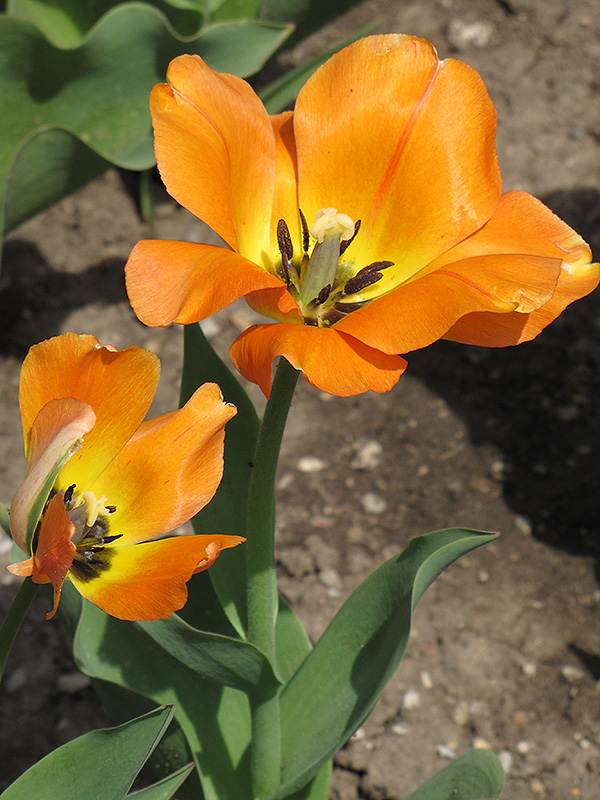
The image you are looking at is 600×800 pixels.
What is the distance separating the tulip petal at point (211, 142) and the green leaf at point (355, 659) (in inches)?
18.0

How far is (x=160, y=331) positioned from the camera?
100 inches

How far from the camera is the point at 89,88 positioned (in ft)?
7.08

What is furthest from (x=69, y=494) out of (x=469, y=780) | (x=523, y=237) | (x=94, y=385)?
(x=469, y=780)

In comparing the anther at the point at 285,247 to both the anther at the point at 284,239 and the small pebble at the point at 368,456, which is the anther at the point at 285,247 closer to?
the anther at the point at 284,239

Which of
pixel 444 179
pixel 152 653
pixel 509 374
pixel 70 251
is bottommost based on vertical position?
pixel 509 374

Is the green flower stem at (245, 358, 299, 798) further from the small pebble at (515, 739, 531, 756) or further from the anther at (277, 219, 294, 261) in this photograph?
the small pebble at (515, 739, 531, 756)

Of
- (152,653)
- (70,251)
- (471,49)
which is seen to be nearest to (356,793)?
(152,653)

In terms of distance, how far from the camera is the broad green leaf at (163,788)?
0.96m

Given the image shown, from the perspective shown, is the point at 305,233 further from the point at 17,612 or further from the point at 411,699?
the point at 411,699

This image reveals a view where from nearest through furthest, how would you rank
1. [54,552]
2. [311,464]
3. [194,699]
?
[54,552] → [194,699] → [311,464]

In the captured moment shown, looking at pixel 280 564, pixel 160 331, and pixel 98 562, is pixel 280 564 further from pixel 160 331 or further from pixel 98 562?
pixel 98 562

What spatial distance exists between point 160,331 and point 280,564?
2.83ft

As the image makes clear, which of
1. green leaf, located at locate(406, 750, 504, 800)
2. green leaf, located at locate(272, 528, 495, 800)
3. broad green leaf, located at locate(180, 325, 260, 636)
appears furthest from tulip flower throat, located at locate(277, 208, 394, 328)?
green leaf, located at locate(406, 750, 504, 800)

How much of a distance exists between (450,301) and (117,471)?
433mm
